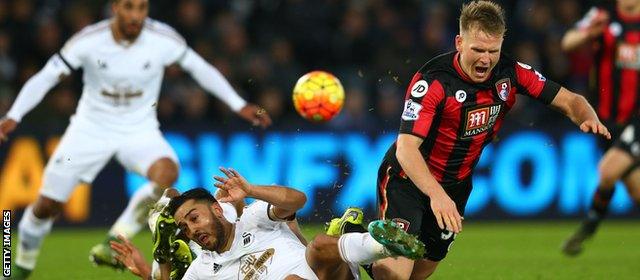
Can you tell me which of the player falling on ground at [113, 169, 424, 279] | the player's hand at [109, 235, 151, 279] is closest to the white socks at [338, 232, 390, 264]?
the player falling on ground at [113, 169, 424, 279]

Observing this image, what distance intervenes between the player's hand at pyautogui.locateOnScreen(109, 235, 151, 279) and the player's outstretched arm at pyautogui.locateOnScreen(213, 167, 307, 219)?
967mm

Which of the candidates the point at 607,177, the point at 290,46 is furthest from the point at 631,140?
the point at 290,46

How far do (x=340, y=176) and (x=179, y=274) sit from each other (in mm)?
6458

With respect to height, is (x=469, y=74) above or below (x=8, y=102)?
above

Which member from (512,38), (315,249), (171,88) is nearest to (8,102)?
(171,88)

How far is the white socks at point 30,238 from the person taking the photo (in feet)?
29.1

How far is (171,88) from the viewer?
1400cm

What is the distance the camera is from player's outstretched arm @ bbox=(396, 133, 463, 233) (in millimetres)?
5746

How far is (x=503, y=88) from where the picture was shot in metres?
6.52

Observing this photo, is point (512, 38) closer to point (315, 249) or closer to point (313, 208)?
point (313, 208)

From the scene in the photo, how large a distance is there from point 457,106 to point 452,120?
0.37ft

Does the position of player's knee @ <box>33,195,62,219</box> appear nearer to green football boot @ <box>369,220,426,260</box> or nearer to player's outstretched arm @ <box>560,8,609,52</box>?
green football boot @ <box>369,220,426,260</box>

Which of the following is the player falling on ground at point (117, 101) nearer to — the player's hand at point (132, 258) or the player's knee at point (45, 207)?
the player's knee at point (45, 207)

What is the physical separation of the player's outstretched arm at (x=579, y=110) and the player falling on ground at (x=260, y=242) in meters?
1.26
